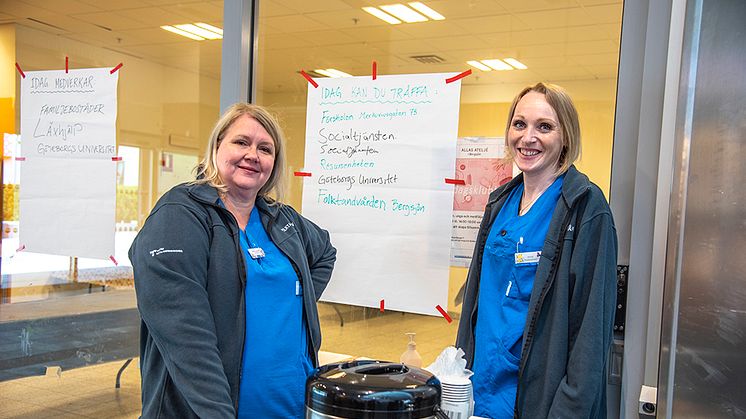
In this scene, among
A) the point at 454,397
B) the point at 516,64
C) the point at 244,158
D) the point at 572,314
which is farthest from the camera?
the point at 516,64

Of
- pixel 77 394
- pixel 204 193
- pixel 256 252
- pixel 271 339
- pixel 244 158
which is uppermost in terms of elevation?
pixel 244 158

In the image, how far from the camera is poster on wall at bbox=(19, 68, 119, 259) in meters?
2.78

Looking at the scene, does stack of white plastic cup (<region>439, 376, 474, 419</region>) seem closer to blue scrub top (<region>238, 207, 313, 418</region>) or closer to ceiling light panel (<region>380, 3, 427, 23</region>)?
blue scrub top (<region>238, 207, 313, 418</region>)

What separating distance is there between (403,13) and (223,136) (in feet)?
2.77

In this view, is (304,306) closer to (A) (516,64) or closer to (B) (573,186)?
(B) (573,186)

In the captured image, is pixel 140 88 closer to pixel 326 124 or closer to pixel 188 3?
pixel 188 3

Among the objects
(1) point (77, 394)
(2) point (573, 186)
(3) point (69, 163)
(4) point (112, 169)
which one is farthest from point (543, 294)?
(1) point (77, 394)

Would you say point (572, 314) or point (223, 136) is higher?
point (223, 136)

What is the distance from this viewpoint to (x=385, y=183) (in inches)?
87.7

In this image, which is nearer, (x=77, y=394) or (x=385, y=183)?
(x=385, y=183)

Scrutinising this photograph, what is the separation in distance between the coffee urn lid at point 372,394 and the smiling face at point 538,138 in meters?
0.82

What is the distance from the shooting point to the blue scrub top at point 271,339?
174cm

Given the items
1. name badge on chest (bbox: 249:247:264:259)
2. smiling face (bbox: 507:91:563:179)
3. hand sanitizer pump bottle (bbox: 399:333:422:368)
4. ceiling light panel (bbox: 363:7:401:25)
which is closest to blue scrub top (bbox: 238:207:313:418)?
name badge on chest (bbox: 249:247:264:259)

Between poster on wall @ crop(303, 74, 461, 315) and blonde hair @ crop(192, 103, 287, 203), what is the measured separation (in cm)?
34
